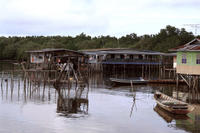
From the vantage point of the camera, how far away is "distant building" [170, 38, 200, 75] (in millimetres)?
30922

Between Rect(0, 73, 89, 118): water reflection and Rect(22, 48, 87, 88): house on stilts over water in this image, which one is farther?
Rect(22, 48, 87, 88): house on stilts over water

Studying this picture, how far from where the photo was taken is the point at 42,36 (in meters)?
122

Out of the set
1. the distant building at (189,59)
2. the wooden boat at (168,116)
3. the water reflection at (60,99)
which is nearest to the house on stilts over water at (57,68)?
the water reflection at (60,99)

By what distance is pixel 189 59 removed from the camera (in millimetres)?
31656

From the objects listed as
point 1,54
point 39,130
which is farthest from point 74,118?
point 1,54

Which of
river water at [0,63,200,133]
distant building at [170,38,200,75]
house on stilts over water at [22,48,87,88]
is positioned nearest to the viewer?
river water at [0,63,200,133]

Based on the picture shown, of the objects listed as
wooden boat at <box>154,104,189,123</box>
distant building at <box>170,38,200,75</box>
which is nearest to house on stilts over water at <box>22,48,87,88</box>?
wooden boat at <box>154,104,189,123</box>

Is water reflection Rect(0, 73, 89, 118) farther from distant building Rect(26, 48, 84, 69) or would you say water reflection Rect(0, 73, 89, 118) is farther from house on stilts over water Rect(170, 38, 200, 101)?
house on stilts over water Rect(170, 38, 200, 101)

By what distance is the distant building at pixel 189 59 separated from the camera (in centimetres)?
3092

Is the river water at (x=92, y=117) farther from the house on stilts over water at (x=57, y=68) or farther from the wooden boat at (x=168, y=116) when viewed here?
the house on stilts over water at (x=57, y=68)

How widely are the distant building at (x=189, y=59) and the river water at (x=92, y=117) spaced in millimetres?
4859

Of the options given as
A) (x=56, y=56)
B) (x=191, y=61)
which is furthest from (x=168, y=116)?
(x=56, y=56)

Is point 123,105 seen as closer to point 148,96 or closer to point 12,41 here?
point 148,96

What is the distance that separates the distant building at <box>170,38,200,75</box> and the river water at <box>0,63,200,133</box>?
4.86 m
